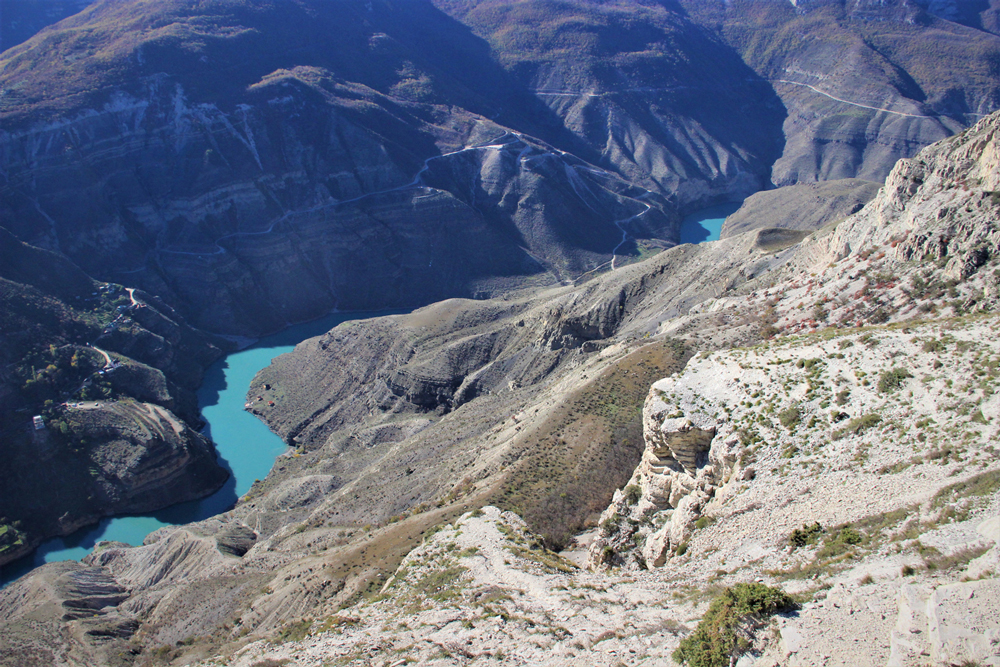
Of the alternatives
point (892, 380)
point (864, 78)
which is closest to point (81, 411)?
point (892, 380)

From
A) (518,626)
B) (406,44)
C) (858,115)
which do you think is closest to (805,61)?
(858,115)

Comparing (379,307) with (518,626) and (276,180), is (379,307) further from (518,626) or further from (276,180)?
(518,626)

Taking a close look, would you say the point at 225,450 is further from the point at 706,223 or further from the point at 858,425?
the point at 706,223

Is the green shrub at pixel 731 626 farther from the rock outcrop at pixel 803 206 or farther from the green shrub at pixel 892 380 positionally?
the rock outcrop at pixel 803 206

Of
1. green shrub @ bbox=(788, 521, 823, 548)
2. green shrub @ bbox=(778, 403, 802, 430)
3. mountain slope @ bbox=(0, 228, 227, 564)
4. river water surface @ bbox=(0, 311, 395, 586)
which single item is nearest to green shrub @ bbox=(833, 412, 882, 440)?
green shrub @ bbox=(778, 403, 802, 430)

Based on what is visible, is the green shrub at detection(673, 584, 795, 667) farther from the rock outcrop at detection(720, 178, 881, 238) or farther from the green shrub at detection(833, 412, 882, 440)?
the rock outcrop at detection(720, 178, 881, 238)
